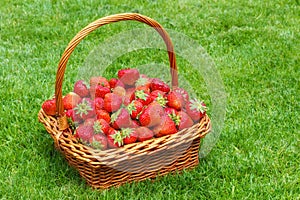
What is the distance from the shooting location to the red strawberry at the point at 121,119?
1.90 meters

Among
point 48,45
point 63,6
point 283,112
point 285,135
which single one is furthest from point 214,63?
point 63,6

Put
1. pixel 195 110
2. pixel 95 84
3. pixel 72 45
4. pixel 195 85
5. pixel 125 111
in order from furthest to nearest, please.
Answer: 1. pixel 195 85
2. pixel 95 84
3. pixel 195 110
4. pixel 125 111
5. pixel 72 45

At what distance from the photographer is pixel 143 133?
6.20ft

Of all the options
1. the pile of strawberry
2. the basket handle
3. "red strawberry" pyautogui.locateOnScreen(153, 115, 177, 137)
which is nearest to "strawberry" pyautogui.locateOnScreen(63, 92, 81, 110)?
the pile of strawberry

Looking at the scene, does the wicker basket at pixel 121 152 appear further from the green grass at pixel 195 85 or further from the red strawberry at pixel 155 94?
the red strawberry at pixel 155 94

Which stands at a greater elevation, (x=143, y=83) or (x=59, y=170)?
(x=143, y=83)

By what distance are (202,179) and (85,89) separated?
63cm

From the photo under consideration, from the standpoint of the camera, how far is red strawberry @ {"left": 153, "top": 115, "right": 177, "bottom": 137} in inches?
75.3

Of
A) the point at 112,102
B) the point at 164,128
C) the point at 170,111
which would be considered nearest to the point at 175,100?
the point at 170,111

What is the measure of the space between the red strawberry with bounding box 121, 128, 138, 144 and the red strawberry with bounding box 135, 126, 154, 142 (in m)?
0.02

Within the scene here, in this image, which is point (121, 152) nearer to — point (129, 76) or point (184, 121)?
point (184, 121)

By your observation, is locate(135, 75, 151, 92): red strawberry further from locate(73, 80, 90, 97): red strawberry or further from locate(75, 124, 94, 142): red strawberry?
locate(75, 124, 94, 142): red strawberry

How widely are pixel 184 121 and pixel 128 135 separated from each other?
0.82ft

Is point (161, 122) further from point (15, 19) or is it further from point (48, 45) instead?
point (15, 19)
